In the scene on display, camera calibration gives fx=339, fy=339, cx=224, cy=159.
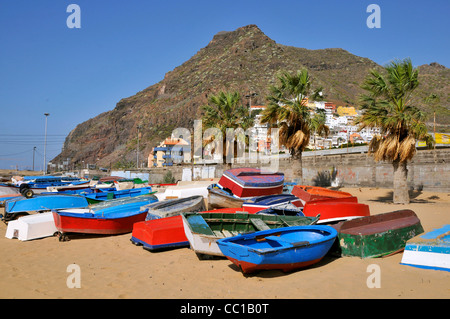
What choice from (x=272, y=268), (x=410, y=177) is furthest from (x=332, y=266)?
(x=410, y=177)

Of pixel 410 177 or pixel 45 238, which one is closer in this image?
pixel 45 238

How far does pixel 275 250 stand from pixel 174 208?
635 centimetres

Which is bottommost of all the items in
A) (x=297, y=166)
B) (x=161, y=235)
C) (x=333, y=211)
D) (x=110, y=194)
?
(x=161, y=235)

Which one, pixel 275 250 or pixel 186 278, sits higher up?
pixel 275 250

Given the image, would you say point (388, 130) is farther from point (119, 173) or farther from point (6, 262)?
point (119, 173)

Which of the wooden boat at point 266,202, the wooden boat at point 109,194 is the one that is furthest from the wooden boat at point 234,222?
the wooden boat at point 109,194

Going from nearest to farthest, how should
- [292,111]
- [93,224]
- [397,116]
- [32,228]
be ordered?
1. [32,228]
2. [93,224]
3. [397,116]
4. [292,111]

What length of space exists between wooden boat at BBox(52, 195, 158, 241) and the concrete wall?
503 inches

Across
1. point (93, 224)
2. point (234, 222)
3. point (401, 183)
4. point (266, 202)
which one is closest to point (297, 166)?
point (401, 183)

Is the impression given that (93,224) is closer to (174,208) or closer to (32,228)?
(32,228)

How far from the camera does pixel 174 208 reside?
12773mm

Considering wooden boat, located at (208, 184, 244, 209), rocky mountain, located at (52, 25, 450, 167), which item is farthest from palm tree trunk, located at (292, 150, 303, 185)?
rocky mountain, located at (52, 25, 450, 167)
